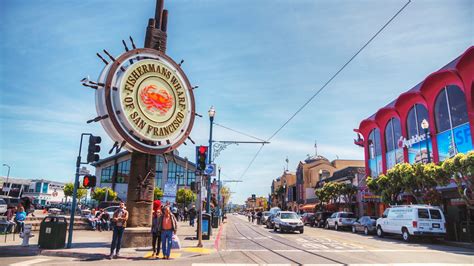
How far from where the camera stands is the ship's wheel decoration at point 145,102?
13180mm

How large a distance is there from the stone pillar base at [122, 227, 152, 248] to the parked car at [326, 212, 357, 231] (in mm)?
22964

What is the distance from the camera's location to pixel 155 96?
580 inches

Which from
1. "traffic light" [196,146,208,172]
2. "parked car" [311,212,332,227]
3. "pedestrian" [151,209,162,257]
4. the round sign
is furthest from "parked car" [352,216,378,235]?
"pedestrian" [151,209,162,257]

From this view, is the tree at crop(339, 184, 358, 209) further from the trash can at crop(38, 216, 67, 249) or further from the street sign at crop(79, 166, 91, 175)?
the trash can at crop(38, 216, 67, 249)

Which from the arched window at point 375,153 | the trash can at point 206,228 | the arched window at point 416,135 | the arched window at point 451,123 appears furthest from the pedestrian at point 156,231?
the arched window at point 375,153

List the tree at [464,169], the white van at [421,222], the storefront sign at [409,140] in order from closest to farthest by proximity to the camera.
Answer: the tree at [464,169]
the white van at [421,222]
the storefront sign at [409,140]

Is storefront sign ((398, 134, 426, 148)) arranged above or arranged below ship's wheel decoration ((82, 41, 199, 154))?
above

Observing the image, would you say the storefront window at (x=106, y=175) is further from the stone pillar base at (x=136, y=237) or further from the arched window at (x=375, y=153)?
the stone pillar base at (x=136, y=237)

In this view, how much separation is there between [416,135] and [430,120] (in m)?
2.28

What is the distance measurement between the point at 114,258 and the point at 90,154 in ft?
13.4

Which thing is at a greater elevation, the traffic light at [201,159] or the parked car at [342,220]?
the traffic light at [201,159]

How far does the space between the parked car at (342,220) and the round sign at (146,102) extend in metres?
21.7

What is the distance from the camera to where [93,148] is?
1284cm

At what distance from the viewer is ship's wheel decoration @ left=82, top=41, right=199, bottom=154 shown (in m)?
13.2
